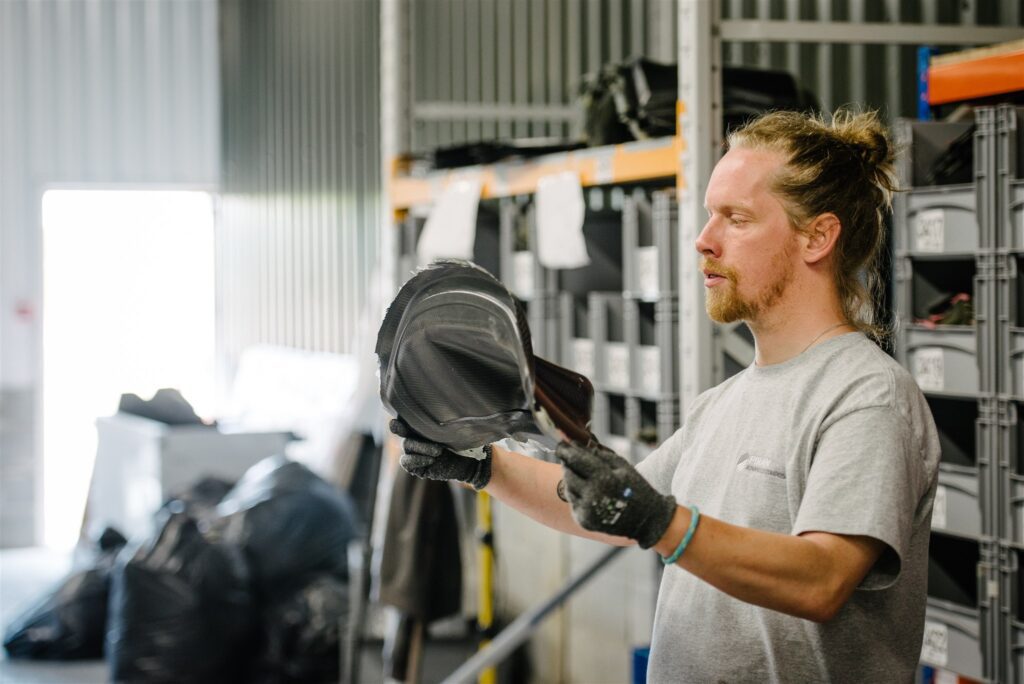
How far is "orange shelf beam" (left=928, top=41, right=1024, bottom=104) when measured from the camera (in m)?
A: 2.97

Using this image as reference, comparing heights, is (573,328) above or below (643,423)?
above

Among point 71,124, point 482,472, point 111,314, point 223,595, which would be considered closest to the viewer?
point 482,472

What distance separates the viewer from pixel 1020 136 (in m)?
2.85

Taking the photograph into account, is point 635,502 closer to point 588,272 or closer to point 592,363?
point 592,363

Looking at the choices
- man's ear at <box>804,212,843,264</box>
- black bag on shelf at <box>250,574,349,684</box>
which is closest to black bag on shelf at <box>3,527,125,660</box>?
black bag on shelf at <box>250,574,349,684</box>

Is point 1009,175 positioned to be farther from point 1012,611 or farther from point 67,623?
point 67,623

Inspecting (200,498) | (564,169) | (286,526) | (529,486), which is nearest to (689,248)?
(564,169)

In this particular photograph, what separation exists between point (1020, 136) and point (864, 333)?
1.16 m

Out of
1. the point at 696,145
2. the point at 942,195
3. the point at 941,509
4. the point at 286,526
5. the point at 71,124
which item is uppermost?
the point at 71,124

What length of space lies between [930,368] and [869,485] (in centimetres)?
147

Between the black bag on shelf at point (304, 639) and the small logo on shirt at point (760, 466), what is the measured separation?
418 centimetres

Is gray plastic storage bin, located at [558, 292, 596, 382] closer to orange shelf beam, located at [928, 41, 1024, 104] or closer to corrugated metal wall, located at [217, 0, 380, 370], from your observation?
orange shelf beam, located at [928, 41, 1024, 104]

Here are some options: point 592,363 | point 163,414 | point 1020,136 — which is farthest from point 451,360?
point 163,414

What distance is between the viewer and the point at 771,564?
5.34ft
